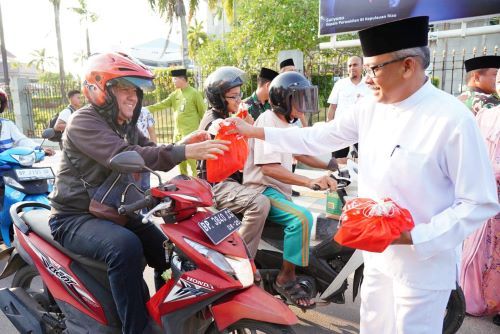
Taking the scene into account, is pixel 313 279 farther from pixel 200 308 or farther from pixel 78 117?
pixel 78 117

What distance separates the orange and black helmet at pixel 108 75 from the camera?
7.88ft

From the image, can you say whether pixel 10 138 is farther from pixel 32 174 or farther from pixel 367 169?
pixel 367 169

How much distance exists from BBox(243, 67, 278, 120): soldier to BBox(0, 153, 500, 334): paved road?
Result: 9.53ft

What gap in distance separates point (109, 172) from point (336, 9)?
754 centimetres

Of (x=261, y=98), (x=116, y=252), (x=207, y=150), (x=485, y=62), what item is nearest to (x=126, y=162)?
(x=207, y=150)

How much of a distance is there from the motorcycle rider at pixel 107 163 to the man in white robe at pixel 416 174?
2.86 feet

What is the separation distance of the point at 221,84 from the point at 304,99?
26.7 inches

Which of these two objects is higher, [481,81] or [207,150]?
[481,81]

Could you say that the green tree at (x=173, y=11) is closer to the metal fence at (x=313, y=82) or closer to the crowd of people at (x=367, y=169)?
the metal fence at (x=313, y=82)

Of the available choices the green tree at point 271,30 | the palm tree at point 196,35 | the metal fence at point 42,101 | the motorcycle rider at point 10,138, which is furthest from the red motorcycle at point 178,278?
the palm tree at point 196,35

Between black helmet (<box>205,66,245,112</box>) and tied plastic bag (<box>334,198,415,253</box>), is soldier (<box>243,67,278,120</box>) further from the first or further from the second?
tied plastic bag (<box>334,198,415,253</box>)

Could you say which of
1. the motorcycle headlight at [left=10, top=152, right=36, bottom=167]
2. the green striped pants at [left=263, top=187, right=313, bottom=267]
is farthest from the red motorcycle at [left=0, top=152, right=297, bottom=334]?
the motorcycle headlight at [left=10, top=152, right=36, bottom=167]

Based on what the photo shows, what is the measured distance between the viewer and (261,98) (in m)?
5.84

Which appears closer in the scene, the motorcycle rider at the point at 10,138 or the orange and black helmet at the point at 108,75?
the orange and black helmet at the point at 108,75
